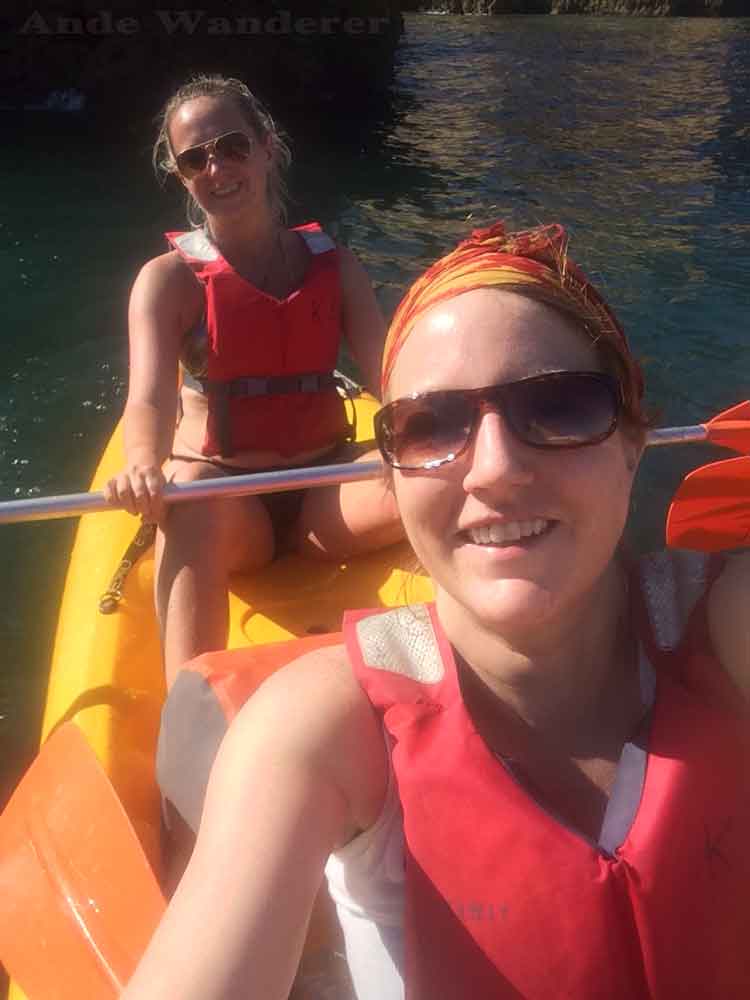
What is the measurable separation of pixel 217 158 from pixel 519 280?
167 cm

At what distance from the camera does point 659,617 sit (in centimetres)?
124

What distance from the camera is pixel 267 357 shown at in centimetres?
275

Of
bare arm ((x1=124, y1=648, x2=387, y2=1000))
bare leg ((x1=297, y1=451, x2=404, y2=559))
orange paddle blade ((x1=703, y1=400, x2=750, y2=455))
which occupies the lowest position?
bare leg ((x1=297, y1=451, x2=404, y2=559))

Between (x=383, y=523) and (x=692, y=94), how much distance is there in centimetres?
A: 1508

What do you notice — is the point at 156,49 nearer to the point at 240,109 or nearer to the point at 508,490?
the point at 240,109

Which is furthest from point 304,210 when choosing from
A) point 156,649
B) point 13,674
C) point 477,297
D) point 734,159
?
point 477,297

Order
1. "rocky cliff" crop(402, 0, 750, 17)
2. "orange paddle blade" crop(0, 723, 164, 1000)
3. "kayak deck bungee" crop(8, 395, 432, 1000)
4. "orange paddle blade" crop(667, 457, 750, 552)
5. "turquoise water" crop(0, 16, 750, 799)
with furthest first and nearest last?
"rocky cliff" crop(402, 0, 750, 17), "turquoise water" crop(0, 16, 750, 799), "kayak deck bungee" crop(8, 395, 432, 1000), "orange paddle blade" crop(667, 457, 750, 552), "orange paddle blade" crop(0, 723, 164, 1000)

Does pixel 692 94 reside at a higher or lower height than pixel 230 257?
lower

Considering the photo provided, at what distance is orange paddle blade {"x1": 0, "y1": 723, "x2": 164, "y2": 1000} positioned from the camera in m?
1.53

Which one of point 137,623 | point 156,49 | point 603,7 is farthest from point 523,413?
point 603,7

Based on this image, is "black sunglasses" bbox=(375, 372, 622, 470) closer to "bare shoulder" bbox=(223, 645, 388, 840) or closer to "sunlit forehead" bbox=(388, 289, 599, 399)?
"sunlit forehead" bbox=(388, 289, 599, 399)

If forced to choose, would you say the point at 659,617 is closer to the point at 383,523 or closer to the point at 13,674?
the point at 383,523

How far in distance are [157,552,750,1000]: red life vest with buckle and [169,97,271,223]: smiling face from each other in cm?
179

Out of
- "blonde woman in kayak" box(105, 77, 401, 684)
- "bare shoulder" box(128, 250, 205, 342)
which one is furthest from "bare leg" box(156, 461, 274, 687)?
"bare shoulder" box(128, 250, 205, 342)
